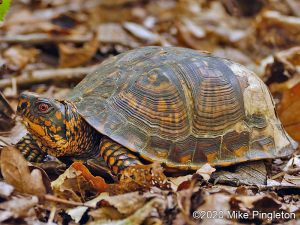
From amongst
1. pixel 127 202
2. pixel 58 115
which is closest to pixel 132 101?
pixel 58 115

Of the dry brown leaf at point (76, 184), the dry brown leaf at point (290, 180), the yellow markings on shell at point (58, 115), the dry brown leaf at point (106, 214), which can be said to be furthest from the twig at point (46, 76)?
the dry brown leaf at point (290, 180)

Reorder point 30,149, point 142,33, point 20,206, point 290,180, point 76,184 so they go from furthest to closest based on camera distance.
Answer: point 142,33 → point 30,149 → point 290,180 → point 76,184 → point 20,206

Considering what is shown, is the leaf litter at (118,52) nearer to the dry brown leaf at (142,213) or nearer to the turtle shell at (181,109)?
the dry brown leaf at (142,213)

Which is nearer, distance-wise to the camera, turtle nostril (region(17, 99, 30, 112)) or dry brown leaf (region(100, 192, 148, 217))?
dry brown leaf (region(100, 192, 148, 217))

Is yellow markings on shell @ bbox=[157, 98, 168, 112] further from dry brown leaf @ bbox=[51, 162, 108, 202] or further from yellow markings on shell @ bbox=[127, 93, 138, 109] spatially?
dry brown leaf @ bbox=[51, 162, 108, 202]

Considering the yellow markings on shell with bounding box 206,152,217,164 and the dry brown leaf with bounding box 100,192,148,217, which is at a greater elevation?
the dry brown leaf with bounding box 100,192,148,217

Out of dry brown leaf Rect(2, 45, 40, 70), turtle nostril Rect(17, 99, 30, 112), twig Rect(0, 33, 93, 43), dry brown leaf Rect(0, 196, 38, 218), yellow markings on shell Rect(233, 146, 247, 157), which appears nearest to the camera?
dry brown leaf Rect(0, 196, 38, 218)

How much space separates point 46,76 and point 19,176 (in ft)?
10.4

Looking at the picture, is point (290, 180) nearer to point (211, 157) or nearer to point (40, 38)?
point (211, 157)

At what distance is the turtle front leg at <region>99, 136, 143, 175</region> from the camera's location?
2.60 metres

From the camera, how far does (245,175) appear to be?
298 centimetres

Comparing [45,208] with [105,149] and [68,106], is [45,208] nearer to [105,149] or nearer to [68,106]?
[105,149]

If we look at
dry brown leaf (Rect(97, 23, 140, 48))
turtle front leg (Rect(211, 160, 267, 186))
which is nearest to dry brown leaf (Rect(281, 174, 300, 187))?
turtle front leg (Rect(211, 160, 267, 186))

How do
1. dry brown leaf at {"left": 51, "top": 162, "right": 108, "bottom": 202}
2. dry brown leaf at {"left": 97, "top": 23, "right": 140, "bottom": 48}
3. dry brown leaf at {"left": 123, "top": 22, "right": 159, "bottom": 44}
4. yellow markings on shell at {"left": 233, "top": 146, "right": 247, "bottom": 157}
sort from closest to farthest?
dry brown leaf at {"left": 51, "top": 162, "right": 108, "bottom": 202} < yellow markings on shell at {"left": 233, "top": 146, "right": 247, "bottom": 157} < dry brown leaf at {"left": 97, "top": 23, "right": 140, "bottom": 48} < dry brown leaf at {"left": 123, "top": 22, "right": 159, "bottom": 44}
